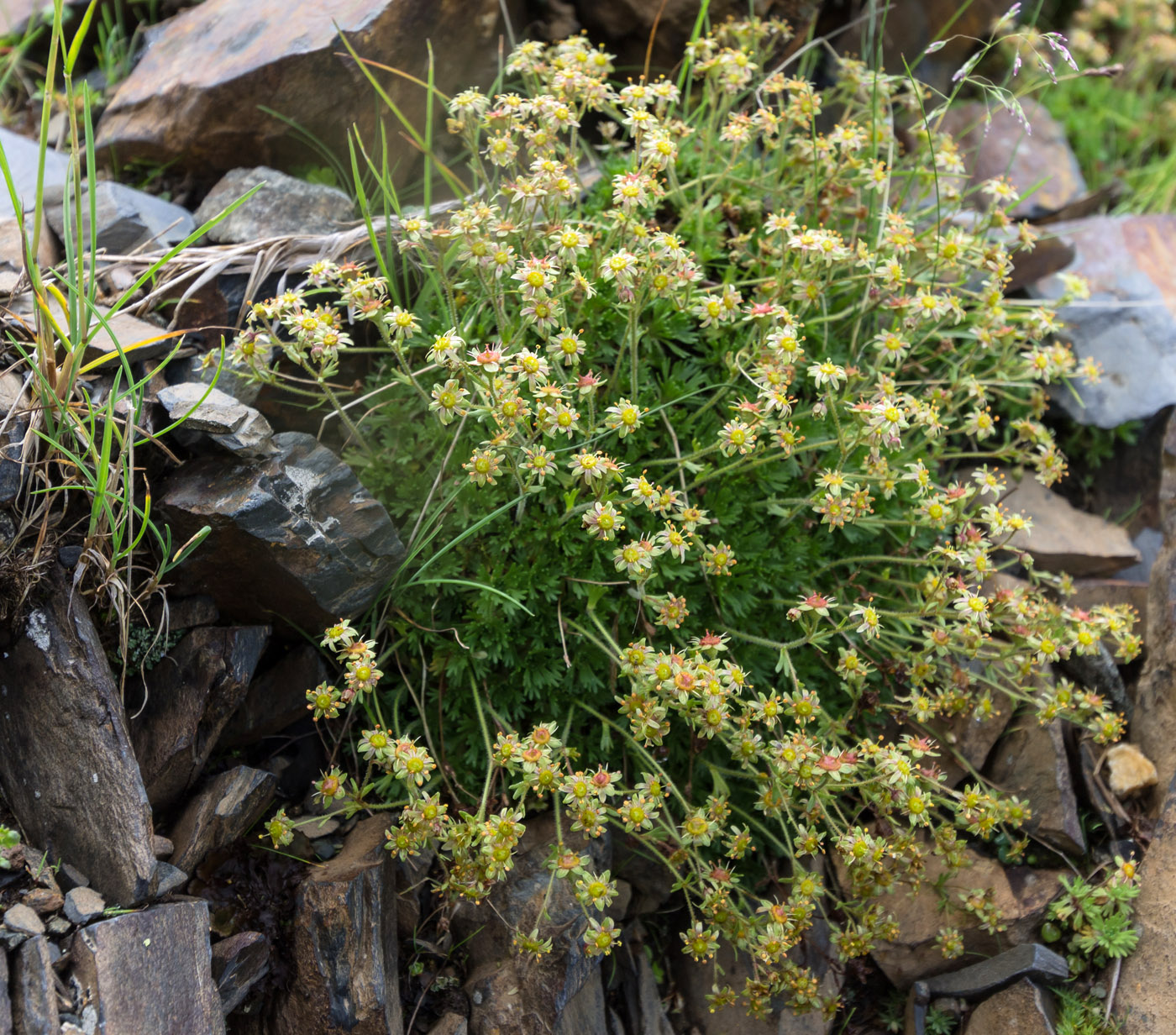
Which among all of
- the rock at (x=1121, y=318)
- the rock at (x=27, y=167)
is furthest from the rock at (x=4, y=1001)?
the rock at (x=1121, y=318)

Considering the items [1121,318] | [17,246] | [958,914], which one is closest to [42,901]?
[17,246]

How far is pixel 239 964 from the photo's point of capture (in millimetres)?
2564

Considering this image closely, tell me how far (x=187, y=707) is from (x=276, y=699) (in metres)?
0.31

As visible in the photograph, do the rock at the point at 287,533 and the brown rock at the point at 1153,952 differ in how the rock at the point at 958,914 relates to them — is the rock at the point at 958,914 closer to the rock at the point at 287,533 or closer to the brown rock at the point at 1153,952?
the brown rock at the point at 1153,952

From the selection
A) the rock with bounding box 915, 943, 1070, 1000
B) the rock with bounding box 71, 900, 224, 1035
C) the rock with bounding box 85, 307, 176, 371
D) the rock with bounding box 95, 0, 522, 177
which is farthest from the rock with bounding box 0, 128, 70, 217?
the rock with bounding box 915, 943, 1070, 1000

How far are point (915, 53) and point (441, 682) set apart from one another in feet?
14.8

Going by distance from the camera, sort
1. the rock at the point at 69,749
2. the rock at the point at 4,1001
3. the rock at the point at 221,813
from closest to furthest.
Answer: the rock at the point at 4,1001
the rock at the point at 69,749
the rock at the point at 221,813

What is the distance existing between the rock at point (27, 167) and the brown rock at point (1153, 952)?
4618 mm

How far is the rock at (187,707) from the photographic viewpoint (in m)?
2.74

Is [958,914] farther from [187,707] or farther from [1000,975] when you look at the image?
[187,707]

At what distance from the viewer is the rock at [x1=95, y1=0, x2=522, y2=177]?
3.83 m

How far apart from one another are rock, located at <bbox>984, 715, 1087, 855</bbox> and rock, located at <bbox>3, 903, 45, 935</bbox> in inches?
119

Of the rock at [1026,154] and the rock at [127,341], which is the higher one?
the rock at [127,341]

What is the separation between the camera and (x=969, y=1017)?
303cm
